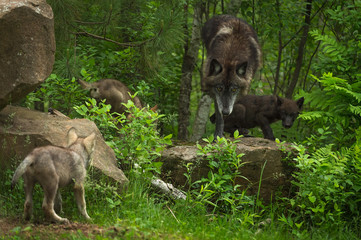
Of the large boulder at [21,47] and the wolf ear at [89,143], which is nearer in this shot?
the wolf ear at [89,143]

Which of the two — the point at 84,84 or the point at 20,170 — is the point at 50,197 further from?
the point at 84,84

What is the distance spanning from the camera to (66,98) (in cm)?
783

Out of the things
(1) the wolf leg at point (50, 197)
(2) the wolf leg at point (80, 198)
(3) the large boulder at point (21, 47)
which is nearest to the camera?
(1) the wolf leg at point (50, 197)

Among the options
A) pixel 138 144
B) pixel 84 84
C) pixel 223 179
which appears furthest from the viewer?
pixel 84 84

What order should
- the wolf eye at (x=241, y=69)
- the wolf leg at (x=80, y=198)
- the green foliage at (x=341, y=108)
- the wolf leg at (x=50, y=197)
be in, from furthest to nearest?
the wolf eye at (x=241, y=69), the green foliage at (x=341, y=108), the wolf leg at (x=80, y=198), the wolf leg at (x=50, y=197)

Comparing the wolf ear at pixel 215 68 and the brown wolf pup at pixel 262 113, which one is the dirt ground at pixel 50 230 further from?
the brown wolf pup at pixel 262 113

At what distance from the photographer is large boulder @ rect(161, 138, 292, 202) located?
22.9 ft

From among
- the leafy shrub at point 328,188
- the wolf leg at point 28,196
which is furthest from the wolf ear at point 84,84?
the leafy shrub at point 328,188

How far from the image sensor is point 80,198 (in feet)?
16.1

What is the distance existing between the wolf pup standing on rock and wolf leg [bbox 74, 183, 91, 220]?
11.8 ft

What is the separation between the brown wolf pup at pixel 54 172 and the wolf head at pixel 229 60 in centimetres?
354

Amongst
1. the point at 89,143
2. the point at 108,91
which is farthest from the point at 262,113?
the point at 89,143

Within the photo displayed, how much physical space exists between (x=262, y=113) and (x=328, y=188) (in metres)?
3.13

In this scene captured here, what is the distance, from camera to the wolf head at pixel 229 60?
809cm
